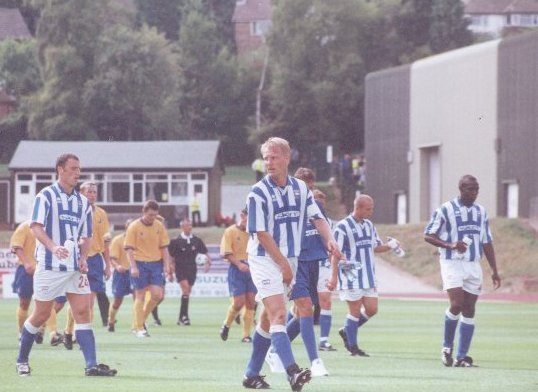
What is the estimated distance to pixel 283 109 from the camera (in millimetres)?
103938

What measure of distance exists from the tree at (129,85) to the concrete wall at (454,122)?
32.6m

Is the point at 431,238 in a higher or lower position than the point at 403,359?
higher

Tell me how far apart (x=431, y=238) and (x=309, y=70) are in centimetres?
8786

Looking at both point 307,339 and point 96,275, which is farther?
point 96,275

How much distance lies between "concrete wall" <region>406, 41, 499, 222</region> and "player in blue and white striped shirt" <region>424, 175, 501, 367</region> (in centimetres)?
4181

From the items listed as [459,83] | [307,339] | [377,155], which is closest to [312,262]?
[307,339]

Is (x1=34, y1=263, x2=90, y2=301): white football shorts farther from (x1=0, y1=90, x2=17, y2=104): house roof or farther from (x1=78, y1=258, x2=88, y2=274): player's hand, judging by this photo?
(x1=0, y1=90, x2=17, y2=104): house roof

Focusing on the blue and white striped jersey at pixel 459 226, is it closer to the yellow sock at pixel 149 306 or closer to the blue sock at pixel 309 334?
the blue sock at pixel 309 334

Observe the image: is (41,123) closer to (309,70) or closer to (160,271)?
(309,70)

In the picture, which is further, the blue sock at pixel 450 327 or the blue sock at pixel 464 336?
the blue sock at pixel 450 327

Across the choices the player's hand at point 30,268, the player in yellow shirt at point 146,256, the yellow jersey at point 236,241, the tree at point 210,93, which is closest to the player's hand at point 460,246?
the player's hand at point 30,268

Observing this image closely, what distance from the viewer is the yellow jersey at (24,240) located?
→ 20391mm

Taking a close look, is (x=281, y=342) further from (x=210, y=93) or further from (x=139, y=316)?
(x=210, y=93)

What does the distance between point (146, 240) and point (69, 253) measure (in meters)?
9.45
